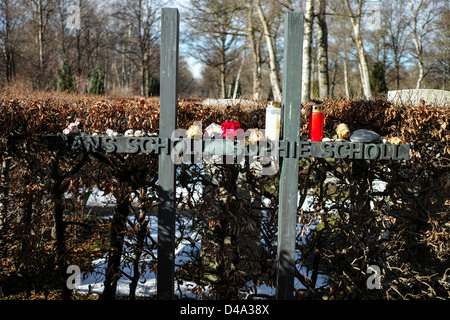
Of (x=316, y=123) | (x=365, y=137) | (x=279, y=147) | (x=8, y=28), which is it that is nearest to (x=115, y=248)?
(x=279, y=147)

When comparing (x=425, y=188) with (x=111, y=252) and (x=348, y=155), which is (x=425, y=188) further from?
(x=111, y=252)

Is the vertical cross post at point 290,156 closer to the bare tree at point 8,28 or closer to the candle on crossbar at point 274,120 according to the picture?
the candle on crossbar at point 274,120

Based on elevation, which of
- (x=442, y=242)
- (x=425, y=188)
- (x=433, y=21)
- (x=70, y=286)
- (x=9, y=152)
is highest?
(x=433, y=21)

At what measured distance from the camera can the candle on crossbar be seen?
271 cm

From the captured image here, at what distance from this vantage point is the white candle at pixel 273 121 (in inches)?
107

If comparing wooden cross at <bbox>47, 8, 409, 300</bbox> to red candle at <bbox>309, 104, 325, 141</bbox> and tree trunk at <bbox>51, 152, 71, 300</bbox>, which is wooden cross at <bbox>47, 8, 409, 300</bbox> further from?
tree trunk at <bbox>51, 152, 71, 300</bbox>

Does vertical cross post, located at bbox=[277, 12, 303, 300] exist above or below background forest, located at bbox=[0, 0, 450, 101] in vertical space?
below

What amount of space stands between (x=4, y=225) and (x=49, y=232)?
102 centimetres

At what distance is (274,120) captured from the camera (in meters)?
2.71
